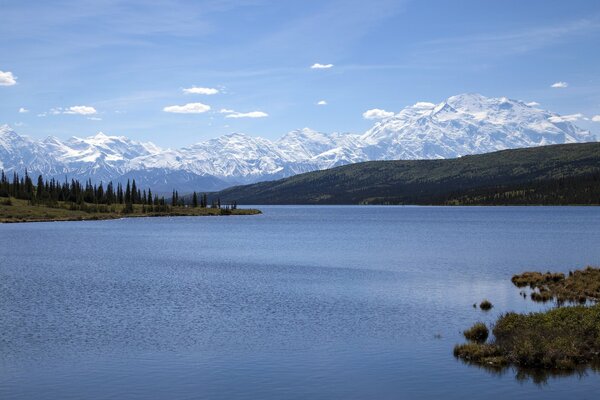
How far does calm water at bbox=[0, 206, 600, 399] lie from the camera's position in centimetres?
3175

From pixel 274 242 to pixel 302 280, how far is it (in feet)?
224

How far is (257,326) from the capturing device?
46062mm

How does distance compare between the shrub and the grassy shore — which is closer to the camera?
the grassy shore

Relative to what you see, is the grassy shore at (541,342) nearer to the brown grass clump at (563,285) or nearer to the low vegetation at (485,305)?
the low vegetation at (485,305)

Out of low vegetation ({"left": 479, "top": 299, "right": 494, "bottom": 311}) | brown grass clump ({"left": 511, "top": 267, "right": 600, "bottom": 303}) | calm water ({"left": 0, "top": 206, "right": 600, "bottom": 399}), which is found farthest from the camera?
brown grass clump ({"left": 511, "top": 267, "right": 600, "bottom": 303})

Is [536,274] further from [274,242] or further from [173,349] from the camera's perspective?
[274,242]

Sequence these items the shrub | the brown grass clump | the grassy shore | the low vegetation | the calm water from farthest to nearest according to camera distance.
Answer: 1. the brown grass clump
2. the low vegetation
3. the shrub
4. the grassy shore
5. the calm water

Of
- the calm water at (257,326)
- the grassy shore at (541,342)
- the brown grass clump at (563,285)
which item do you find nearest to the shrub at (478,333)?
the grassy shore at (541,342)

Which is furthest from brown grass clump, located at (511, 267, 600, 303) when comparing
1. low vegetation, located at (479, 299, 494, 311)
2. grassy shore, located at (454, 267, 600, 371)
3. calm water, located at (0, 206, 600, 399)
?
grassy shore, located at (454, 267, 600, 371)

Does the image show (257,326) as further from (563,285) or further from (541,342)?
(563,285)

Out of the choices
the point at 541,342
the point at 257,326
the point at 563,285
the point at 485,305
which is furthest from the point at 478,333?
the point at 563,285

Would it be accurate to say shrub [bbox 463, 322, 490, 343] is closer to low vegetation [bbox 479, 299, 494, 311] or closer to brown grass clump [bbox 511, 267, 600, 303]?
low vegetation [bbox 479, 299, 494, 311]

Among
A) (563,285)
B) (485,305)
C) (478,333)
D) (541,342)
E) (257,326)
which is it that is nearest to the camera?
(541,342)

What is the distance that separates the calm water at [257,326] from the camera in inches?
1250
